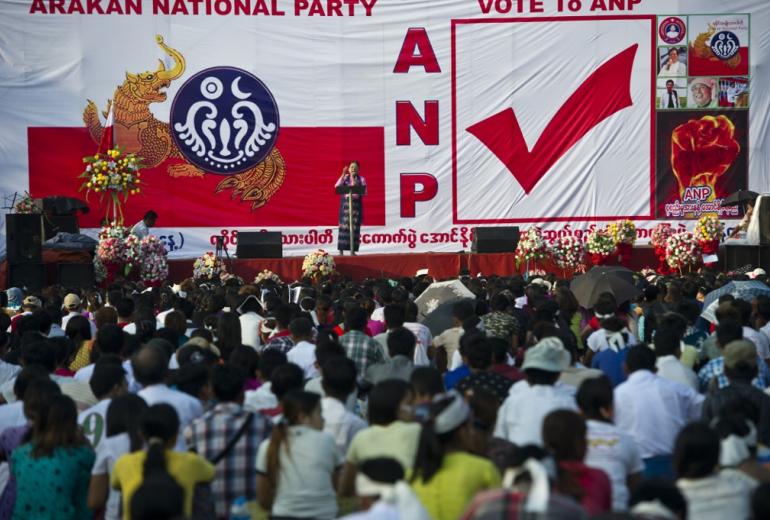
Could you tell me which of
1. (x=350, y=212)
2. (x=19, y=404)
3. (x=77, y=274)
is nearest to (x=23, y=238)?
(x=77, y=274)

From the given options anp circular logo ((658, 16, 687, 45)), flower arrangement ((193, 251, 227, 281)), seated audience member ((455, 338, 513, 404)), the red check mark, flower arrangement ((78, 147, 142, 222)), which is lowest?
seated audience member ((455, 338, 513, 404))

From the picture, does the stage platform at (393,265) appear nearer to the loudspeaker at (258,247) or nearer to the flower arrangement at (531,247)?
the loudspeaker at (258,247)

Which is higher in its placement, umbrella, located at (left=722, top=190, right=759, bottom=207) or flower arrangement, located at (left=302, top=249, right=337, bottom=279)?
umbrella, located at (left=722, top=190, right=759, bottom=207)

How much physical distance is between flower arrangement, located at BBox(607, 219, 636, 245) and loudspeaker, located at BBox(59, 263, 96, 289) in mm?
7680

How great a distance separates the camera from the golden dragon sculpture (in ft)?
68.3

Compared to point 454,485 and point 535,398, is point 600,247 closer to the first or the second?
point 535,398

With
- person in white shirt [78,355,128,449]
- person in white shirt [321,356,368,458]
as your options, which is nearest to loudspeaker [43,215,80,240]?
person in white shirt [78,355,128,449]

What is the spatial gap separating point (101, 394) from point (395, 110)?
1575cm

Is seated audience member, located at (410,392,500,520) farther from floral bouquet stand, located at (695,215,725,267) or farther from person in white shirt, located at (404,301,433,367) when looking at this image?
floral bouquet stand, located at (695,215,725,267)

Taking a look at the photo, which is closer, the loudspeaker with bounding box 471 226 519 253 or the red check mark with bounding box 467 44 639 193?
the loudspeaker with bounding box 471 226 519 253

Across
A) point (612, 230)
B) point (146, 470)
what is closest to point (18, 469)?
point (146, 470)

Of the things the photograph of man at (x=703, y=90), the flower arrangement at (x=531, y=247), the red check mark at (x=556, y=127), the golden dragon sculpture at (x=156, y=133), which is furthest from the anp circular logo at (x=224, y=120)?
the photograph of man at (x=703, y=90)

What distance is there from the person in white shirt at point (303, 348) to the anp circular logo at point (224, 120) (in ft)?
45.6

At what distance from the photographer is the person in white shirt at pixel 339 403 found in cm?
534
